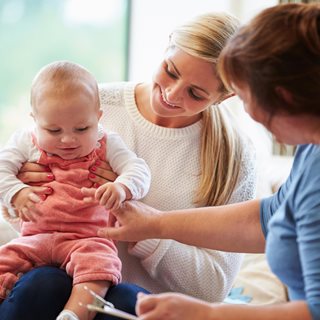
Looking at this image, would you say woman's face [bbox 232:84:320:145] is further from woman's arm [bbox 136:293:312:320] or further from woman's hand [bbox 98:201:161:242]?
woman's hand [bbox 98:201:161:242]

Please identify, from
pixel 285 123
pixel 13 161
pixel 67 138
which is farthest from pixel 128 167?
pixel 285 123

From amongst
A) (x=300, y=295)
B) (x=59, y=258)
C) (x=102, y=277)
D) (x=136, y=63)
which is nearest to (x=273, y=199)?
(x=300, y=295)

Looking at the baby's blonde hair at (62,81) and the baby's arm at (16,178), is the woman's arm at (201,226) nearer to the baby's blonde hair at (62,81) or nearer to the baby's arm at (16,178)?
the baby's arm at (16,178)

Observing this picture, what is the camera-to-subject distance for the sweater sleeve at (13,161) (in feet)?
5.13

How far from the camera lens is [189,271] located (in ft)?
5.82

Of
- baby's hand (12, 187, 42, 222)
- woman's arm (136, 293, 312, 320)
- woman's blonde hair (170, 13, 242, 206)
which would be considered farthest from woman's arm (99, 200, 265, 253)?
woman's arm (136, 293, 312, 320)

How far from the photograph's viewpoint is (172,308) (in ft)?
3.54

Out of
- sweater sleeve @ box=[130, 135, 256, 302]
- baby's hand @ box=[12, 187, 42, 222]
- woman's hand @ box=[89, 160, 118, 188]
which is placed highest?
woman's hand @ box=[89, 160, 118, 188]

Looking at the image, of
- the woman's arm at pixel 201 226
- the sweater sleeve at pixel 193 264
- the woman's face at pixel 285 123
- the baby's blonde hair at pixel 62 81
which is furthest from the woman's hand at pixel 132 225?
the woman's face at pixel 285 123

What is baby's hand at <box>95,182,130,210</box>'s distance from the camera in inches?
58.3

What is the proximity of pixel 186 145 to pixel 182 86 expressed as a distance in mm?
207

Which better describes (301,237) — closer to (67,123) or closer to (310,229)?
(310,229)

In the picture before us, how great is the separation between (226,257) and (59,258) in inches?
20.0

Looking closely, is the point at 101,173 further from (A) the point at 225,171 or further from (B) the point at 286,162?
(B) the point at 286,162
